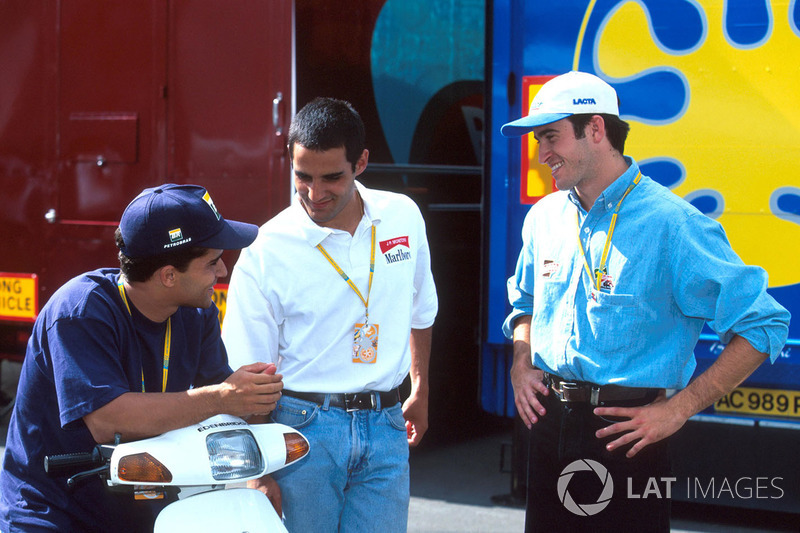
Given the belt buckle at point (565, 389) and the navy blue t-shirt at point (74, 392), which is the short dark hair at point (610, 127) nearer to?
the belt buckle at point (565, 389)

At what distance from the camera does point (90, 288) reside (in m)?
2.16

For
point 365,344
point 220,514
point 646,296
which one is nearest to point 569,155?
point 646,296

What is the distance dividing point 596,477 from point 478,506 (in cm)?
216

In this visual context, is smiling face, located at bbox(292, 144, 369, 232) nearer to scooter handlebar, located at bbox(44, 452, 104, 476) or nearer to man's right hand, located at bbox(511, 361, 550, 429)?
man's right hand, located at bbox(511, 361, 550, 429)

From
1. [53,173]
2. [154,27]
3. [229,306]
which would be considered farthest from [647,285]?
[53,173]

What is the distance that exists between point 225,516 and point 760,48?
289cm

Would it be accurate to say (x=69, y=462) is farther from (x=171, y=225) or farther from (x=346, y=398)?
(x=346, y=398)

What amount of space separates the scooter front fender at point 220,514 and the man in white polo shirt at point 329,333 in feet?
1.04

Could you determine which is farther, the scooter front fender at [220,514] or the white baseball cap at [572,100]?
the white baseball cap at [572,100]

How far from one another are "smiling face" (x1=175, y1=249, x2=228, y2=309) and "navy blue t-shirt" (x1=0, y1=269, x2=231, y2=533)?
11 cm

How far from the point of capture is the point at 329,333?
2.55m

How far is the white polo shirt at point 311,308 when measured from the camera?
250 centimetres

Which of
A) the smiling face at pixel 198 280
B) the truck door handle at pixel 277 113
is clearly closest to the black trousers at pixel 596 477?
the smiling face at pixel 198 280

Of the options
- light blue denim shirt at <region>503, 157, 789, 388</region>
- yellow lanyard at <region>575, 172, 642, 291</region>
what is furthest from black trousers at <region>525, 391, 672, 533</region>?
yellow lanyard at <region>575, 172, 642, 291</region>
